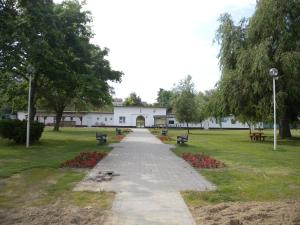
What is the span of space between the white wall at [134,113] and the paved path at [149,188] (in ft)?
240

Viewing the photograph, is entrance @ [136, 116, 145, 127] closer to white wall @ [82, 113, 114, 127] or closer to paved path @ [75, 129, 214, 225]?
white wall @ [82, 113, 114, 127]

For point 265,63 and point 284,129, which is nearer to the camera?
point 265,63

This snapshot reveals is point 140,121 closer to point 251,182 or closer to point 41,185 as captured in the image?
point 251,182

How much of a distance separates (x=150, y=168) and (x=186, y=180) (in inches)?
106

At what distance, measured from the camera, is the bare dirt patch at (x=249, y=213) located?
20.3ft

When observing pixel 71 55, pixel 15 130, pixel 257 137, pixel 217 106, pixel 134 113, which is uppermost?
pixel 71 55

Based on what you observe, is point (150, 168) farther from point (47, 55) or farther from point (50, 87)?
point (50, 87)

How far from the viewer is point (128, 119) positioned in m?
88.9

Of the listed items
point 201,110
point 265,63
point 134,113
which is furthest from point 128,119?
point 265,63

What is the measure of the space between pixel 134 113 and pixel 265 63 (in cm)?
6168

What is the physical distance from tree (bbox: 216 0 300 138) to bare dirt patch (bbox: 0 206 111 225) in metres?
23.2

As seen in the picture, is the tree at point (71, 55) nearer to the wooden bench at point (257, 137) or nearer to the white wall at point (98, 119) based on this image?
the wooden bench at point (257, 137)

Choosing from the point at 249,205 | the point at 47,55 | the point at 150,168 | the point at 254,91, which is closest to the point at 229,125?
the point at 254,91

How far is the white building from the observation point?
88688mm
